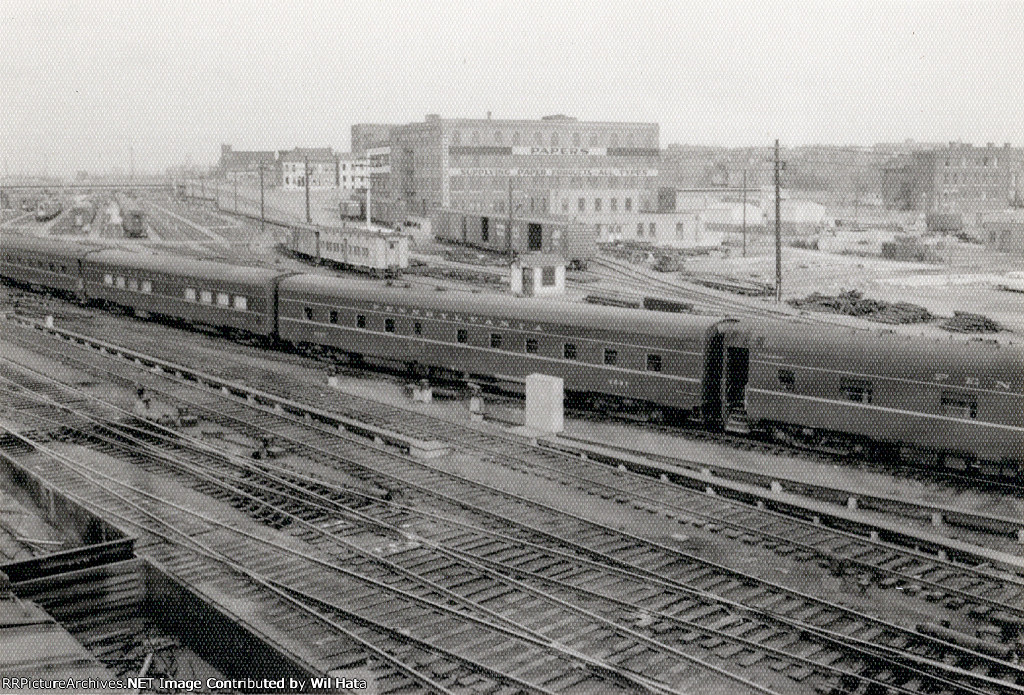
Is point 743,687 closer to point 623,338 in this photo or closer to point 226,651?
point 226,651

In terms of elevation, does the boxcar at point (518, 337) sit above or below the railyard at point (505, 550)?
above

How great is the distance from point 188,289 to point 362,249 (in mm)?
17176

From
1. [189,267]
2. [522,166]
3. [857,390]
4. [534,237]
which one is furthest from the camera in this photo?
[522,166]

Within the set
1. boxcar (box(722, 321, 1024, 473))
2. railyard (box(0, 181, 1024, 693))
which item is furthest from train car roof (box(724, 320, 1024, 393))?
railyard (box(0, 181, 1024, 693))

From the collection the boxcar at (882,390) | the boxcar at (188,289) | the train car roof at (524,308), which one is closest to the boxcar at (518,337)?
the train car roof at (524,308)

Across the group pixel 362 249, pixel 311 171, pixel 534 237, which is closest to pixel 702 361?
pixel 362 249

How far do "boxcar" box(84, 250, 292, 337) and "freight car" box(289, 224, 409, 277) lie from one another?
13959 mm

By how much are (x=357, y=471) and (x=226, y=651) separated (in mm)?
8656

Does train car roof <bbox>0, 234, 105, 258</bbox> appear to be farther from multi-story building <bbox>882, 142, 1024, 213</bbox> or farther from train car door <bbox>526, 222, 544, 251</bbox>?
multi-story building <bbox>882, 142, 1024, 213</bbox>

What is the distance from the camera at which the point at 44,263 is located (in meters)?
50.8

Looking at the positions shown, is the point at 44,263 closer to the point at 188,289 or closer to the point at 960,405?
the point at 188,289

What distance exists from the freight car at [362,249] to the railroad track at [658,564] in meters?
33.6

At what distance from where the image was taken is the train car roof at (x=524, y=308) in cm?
Result: 2530

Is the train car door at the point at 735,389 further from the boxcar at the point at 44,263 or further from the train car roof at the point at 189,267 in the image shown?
the boxcar at the point at 44,263
